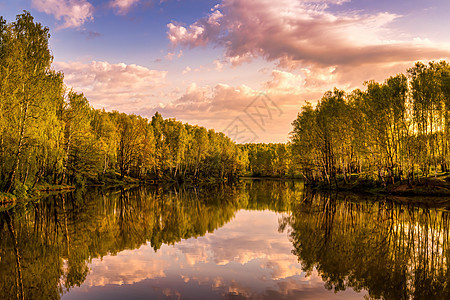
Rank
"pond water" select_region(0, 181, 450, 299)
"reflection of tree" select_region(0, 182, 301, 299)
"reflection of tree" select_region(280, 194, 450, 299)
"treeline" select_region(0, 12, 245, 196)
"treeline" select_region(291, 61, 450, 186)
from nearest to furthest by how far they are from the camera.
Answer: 1. "pond water" select_region(0, 181, 450, 299)
2. "reflection of tree" select_region(280, 194, 450, 299)
3. "reflection of tree" select_region(0, 182, 301, 299)
4. "treeline" select_region(0, 12, 245, 196)
5. "treeline" select_region(291, 61, 450, 186)

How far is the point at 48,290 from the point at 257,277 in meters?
6.44

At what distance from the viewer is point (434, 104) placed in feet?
132

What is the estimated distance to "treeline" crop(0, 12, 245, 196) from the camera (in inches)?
1101

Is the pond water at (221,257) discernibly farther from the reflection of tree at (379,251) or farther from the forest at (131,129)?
the forest at (131,129)

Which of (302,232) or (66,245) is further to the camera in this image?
(302,232)

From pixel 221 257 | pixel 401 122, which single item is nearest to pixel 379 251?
pixel 221 257

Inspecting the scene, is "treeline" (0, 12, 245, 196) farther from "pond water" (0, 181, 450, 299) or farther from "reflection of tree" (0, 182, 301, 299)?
"pond water" (0, 181, 450, 299)

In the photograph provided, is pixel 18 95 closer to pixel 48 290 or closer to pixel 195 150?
pixel 48 290

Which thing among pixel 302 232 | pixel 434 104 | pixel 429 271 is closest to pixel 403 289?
Result: pixel 429 271

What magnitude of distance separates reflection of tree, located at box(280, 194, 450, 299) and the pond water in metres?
0.04

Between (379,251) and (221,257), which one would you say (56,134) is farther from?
(379,251)

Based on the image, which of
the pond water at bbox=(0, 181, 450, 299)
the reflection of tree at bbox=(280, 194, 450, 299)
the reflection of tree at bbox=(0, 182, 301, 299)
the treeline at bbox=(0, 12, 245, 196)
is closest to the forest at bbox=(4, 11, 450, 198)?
the treeline at bbox=(0, 12, 245, 196)

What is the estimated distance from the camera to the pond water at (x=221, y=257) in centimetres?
903

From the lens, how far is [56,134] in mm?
34375
